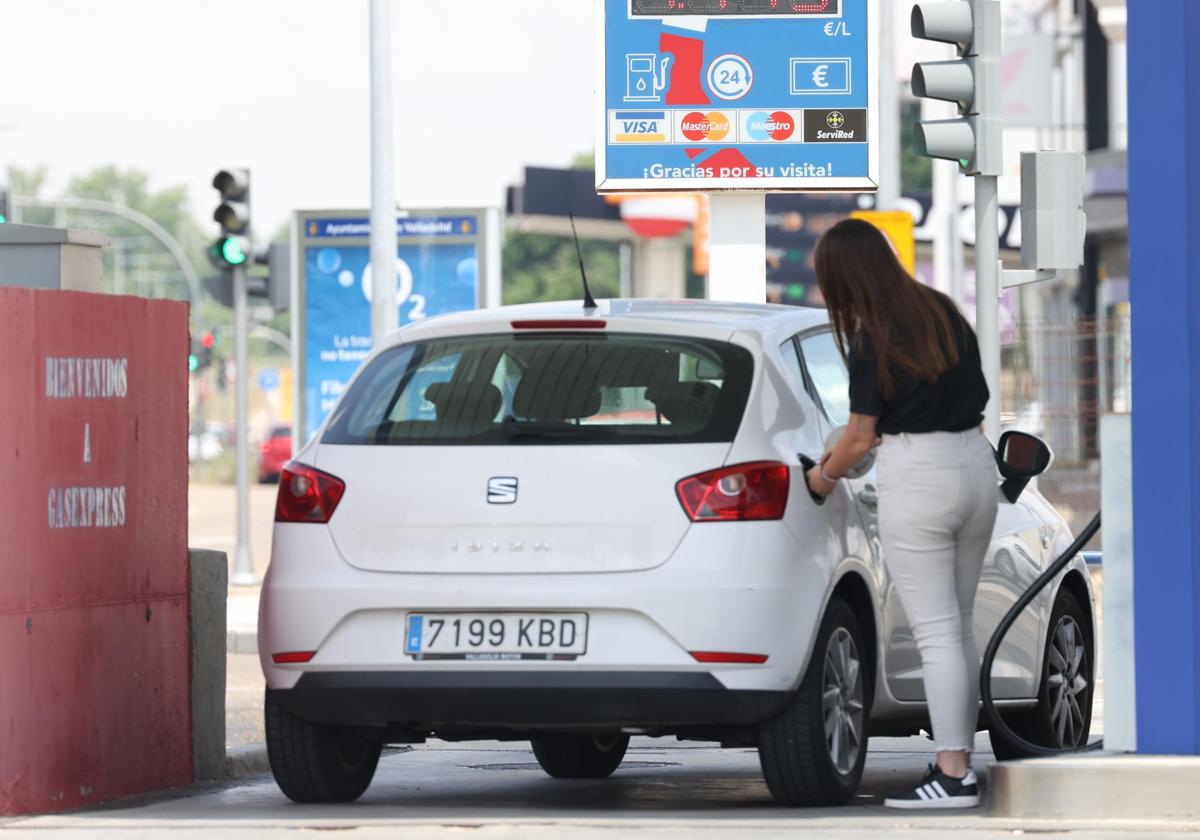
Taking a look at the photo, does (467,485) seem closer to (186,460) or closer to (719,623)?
(719,623)

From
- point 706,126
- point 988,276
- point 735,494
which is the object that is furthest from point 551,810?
point 988,276

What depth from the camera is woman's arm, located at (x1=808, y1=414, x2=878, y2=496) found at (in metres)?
7.35

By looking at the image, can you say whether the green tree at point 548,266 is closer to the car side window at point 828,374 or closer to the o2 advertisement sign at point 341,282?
the o2 advertisement sign at point 341,282

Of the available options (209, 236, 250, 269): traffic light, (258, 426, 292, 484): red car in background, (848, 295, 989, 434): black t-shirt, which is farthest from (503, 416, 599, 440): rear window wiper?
(258, 426, 292, 484): red car in background

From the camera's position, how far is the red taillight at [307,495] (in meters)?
7.59

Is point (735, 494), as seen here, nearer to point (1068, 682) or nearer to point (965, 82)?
point (1068, 682)

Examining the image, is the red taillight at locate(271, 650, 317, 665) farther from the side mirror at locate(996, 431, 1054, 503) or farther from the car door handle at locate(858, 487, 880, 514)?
the side mirror at locate(996, 431, 1054, 503)

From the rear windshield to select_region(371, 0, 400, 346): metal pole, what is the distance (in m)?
8.76

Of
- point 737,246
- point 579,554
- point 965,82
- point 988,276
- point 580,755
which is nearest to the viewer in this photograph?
point 579,554

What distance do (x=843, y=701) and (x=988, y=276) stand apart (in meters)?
5.46

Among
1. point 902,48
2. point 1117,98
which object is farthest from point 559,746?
point 902,48

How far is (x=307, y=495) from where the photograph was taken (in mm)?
7633

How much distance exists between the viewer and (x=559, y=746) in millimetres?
9406

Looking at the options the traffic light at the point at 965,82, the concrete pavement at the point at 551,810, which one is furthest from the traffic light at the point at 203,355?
the concrete pavement at the point at 551,810
